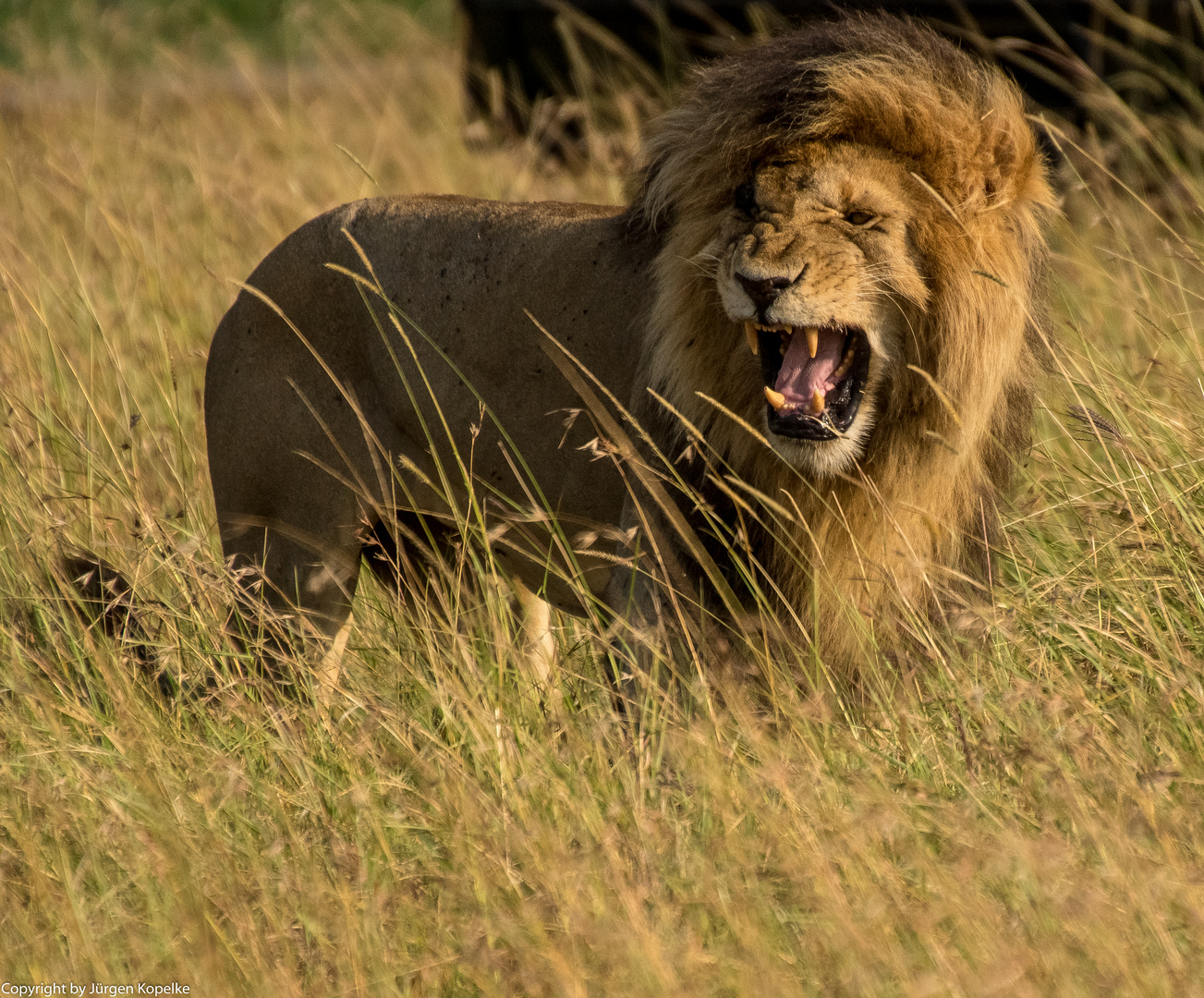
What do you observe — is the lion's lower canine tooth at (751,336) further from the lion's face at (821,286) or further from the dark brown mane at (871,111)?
the dark brown mane at (871,111)

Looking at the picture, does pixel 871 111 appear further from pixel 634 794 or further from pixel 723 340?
pixel 634 794

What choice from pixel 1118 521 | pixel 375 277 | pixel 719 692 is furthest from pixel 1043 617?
pixel 375 277

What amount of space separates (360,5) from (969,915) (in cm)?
1385

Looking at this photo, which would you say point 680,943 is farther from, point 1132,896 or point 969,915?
point 1132,896

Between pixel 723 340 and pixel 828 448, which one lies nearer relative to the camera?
pixel 828 448

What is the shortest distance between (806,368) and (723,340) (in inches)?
7.3

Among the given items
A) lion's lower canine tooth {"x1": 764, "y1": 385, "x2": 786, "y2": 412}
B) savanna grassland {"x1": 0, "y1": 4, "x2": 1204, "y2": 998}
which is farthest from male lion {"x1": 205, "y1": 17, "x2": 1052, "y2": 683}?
savanna grassland {"x1": 0, "y1": 4, "x2": 1204, "y2": 998}

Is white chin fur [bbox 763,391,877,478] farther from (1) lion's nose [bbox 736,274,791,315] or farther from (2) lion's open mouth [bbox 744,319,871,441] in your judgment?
(1) lion's nose [bbox 736,274,791,315]

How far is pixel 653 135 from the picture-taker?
292 cm

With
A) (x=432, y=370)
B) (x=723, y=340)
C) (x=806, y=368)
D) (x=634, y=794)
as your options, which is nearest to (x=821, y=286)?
(x=806, y=368)

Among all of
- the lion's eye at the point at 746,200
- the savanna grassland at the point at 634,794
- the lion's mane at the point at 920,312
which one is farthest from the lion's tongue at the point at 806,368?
the savanna grassland at the point at 634,794

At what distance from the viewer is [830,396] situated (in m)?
2.66

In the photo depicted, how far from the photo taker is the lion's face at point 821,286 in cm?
251

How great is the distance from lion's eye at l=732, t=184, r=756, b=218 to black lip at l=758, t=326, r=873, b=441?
0.23 meters
